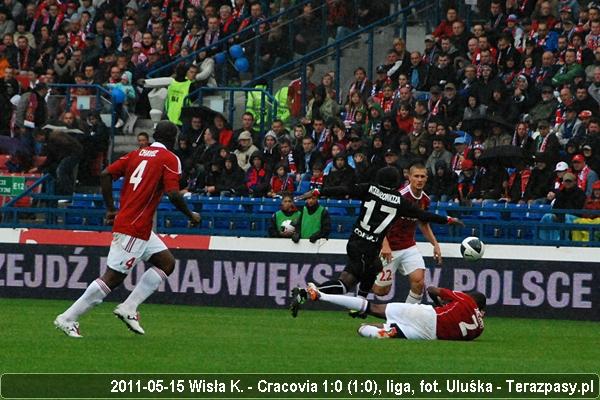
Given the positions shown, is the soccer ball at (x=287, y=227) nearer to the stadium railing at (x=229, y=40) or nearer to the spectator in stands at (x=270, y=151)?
the spectator in stands at (x=270, y=151)

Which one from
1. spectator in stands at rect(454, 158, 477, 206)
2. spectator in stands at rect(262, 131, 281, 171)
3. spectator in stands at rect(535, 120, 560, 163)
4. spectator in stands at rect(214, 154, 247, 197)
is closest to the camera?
spectator in stands at rect(535, 120, 560, 163)

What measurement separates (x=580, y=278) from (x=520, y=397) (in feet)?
29.5

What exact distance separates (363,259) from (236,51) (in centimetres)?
1212

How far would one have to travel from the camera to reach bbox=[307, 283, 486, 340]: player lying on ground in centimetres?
1450

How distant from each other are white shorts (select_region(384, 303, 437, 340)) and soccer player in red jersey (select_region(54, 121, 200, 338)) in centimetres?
213

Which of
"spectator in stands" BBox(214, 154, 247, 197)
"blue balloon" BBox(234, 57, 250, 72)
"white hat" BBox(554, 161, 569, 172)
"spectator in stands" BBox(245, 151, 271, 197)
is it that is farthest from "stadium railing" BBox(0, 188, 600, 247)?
"blue balloon" BBox(234, 57, 250, 72)

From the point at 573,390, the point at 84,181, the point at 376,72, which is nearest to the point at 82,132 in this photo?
the point at 84,181

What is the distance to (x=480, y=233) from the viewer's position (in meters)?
21.1

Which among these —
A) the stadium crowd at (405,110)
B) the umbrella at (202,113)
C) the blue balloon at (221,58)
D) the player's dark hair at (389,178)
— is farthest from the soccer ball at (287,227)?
the blue balloon at (221,58)

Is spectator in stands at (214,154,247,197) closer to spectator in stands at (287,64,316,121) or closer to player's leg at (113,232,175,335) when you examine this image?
spectator in stands at (287,64,316,121)

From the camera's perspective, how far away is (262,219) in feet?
73.0

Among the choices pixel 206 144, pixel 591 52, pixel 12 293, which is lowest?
pixel 12 293

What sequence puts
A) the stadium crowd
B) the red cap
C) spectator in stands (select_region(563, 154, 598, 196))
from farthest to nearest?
the red cap → the stadium crowd → spectator in stands (select_region(563, 154, 598, 196))

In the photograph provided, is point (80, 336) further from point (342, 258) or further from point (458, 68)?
point (458, 68)
